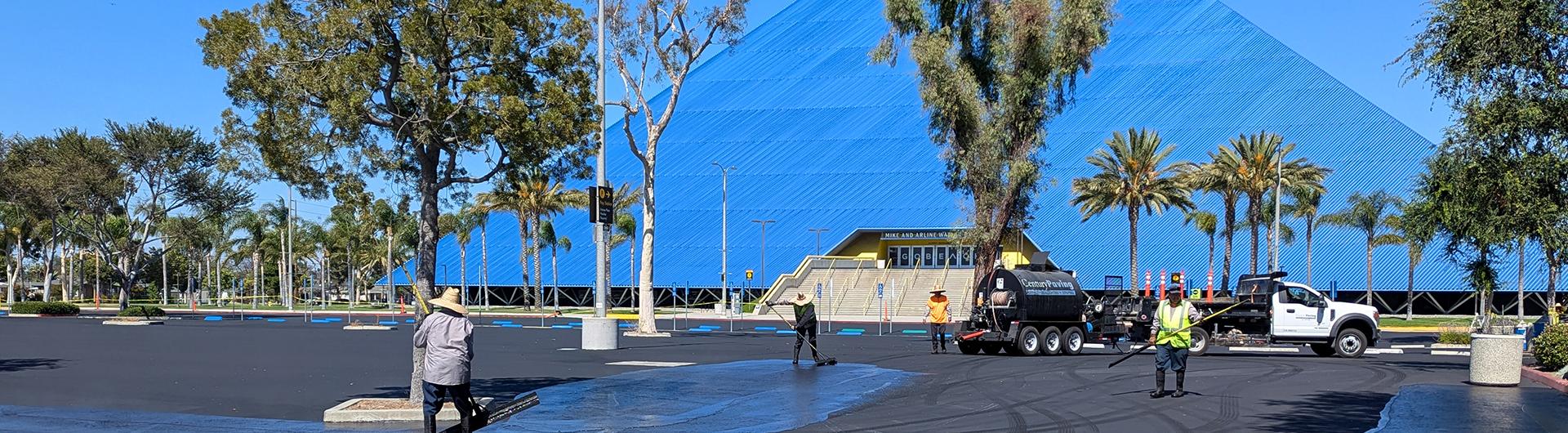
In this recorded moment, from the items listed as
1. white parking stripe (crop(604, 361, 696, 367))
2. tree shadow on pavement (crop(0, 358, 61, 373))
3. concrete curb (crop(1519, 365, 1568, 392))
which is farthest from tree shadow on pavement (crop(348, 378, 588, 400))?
concrete curb (crop(1519, 365, 1568, 392))

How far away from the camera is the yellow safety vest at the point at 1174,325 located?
17.8 meters

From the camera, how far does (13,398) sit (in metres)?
16.3

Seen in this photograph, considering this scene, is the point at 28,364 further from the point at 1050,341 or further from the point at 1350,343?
the point at 1350,343

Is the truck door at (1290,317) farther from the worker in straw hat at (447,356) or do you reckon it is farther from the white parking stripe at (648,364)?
the worker in straw hat at (447,356)

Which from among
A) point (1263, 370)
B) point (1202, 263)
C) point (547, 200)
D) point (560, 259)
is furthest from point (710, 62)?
point (1263, 370)

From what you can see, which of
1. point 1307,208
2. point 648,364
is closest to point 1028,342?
point 648,364

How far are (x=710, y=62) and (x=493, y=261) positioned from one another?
31158mm

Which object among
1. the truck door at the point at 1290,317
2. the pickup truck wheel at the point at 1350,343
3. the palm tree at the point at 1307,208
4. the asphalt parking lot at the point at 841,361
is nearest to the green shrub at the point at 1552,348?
the asphalt parking lot at the point at 841,361

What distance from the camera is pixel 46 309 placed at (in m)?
56.1

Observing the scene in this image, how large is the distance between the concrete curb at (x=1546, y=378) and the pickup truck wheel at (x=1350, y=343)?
711cm

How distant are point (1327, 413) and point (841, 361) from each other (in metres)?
11.4

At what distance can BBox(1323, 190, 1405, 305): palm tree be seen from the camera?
203ft

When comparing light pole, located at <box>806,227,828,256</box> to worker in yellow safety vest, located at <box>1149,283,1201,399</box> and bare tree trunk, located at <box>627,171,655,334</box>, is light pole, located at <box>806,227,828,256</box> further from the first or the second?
worker in yellow safety vest, located at <box>1149,283,1201,399</box>

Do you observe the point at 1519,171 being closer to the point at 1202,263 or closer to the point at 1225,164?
the point at 1225,164
